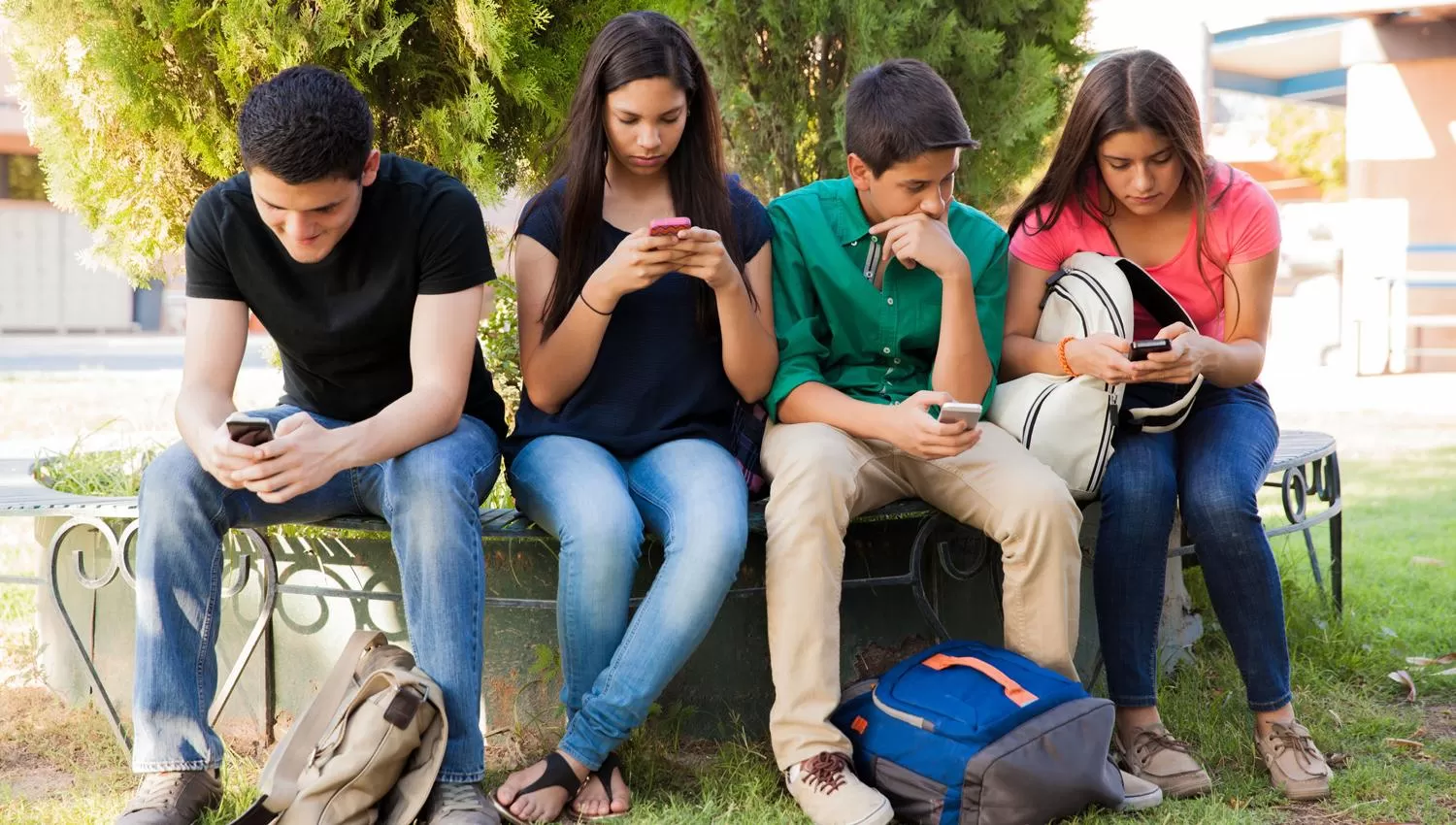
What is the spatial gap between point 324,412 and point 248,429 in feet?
1.69

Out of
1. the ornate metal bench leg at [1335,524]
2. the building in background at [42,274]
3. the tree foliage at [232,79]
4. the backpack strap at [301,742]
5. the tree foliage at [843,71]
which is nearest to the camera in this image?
the backpack strap at [301,742]

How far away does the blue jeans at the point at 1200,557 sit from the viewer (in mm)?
3088

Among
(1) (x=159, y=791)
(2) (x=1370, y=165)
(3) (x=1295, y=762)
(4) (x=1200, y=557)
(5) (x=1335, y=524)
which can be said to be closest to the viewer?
(1) (x=159, y=791)

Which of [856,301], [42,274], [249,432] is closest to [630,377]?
[856,301]

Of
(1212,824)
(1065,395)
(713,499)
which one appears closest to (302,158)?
(713,499)

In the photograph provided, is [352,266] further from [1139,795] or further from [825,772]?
[1139,795]

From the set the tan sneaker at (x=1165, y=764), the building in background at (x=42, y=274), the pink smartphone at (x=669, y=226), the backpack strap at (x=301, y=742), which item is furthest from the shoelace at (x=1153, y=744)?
the building in background at (x=42, y=274)

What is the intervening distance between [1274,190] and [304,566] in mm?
23492

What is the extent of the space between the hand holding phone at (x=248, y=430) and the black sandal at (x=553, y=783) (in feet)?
2.78

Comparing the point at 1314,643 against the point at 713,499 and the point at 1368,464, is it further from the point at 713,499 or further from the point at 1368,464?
the point at 1368,464

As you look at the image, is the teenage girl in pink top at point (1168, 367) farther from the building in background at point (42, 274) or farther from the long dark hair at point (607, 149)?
the building in background at point (42, 274)

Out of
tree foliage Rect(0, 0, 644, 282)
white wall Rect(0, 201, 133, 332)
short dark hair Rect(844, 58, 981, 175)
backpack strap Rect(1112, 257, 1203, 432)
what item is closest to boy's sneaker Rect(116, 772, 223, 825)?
tree foliage Rect(0, 0, 644, 282)

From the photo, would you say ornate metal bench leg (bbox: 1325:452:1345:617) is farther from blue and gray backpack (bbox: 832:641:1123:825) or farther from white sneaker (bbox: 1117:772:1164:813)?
blue and gray backpack (bbox: 832:641:1123:825)

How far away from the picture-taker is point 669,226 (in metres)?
2.89
